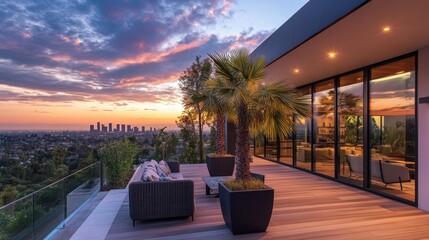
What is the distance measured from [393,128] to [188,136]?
26.8ft

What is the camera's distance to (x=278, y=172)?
8.43m

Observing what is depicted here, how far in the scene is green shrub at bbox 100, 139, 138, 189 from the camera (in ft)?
22.0

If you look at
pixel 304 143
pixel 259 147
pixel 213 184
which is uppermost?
pixel 304 143

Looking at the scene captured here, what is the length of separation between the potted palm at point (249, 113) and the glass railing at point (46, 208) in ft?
9.26

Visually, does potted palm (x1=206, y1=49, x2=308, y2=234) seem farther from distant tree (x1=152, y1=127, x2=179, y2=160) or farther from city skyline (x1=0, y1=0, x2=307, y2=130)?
distant tree (x1=152, y1=127, x2=179, y2=160)

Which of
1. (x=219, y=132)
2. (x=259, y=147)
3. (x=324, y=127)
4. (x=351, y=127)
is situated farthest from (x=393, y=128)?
(x=259, y=147)

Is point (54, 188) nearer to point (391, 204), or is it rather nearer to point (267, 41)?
point (267, 41)

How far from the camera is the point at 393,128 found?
5332mm

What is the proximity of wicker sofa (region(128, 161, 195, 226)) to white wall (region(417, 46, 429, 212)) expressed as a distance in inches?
170

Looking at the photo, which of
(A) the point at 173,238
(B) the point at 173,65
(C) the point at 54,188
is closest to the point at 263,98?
(A) the point at 173,238

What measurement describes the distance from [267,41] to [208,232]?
4.73m

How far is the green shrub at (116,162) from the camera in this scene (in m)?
6.71

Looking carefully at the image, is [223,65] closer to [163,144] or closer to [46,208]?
[46,208]

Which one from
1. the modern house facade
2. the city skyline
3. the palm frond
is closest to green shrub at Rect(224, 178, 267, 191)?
the modern house facade
